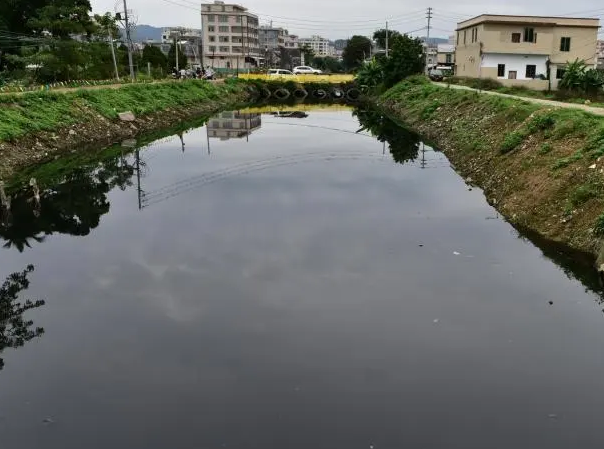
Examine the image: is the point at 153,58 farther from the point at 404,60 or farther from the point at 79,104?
the point at 79,104

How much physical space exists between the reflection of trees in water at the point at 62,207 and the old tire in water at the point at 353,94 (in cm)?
5263

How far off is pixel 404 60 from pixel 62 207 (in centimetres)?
4678

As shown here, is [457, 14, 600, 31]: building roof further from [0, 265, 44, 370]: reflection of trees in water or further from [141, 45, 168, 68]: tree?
[0, 265, 44, 370]: reflection of trees in water

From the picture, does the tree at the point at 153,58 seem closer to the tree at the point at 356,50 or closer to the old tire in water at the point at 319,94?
the old tire in water at the point at 319,94

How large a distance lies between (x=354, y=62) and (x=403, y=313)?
119 metres

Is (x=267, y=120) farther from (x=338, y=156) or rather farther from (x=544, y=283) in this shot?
(x=544, y=283)

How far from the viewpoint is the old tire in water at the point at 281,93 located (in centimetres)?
7550

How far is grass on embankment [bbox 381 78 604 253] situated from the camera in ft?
49.3

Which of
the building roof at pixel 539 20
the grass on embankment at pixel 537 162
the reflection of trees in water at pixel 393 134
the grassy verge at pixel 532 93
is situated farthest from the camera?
the building roof at pixel 539 20

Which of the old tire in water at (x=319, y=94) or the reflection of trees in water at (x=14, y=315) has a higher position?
the old tire in water at (x=319, y=94)

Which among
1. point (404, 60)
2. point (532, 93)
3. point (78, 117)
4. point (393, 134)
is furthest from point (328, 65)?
point (78, 117)

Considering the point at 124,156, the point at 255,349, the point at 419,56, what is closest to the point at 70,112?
the point at 124,156

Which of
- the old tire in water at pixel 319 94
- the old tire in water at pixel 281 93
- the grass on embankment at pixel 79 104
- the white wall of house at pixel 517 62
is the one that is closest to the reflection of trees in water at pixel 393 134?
the white wall of house at pixel 517 62

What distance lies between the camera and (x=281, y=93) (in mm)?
76000
